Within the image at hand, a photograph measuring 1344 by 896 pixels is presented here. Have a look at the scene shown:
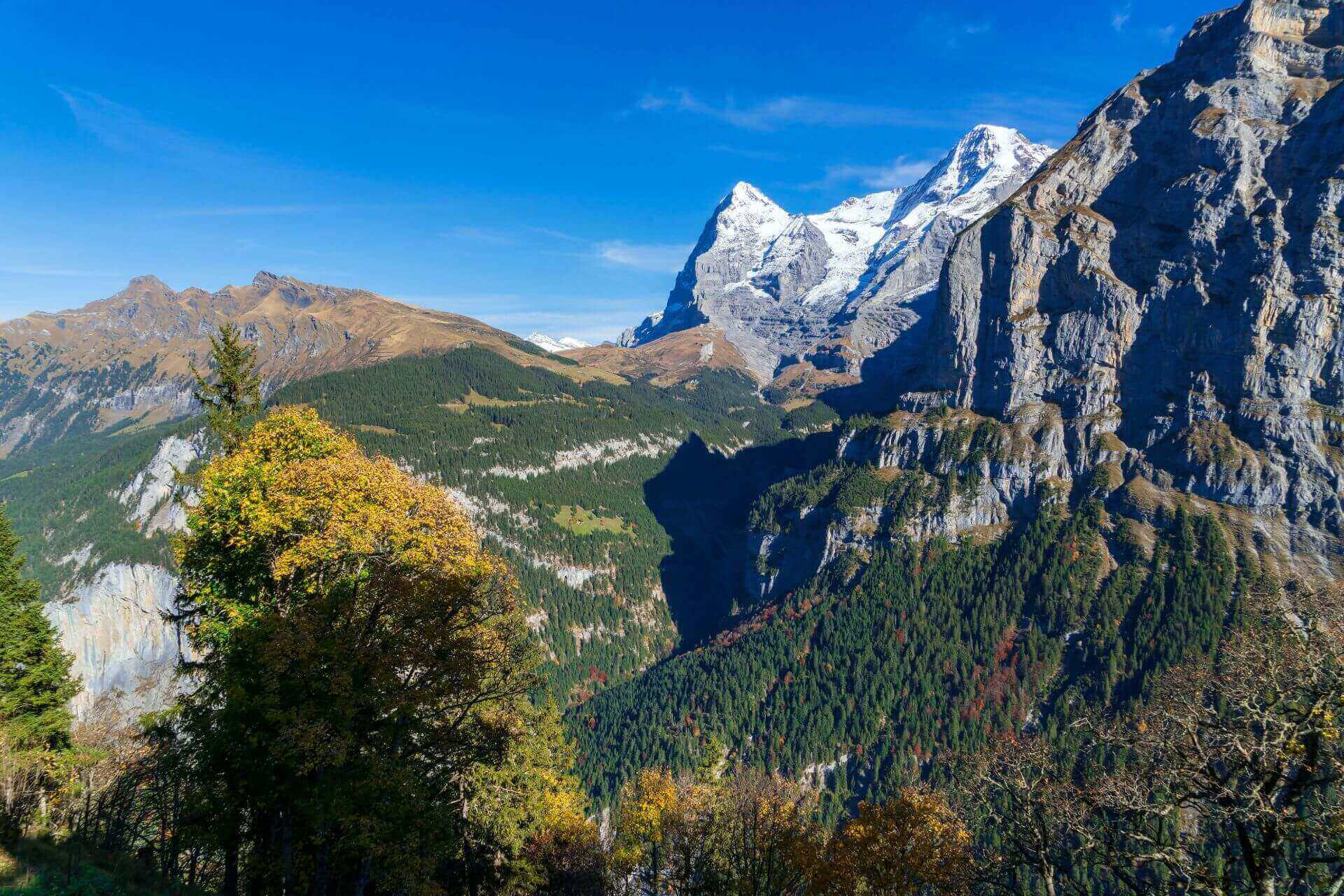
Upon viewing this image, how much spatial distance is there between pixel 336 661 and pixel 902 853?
98.6 feet

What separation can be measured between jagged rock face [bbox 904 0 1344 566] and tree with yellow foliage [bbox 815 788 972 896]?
179086mm

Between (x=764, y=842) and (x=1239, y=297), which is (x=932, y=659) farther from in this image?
(x=1239, y=297)

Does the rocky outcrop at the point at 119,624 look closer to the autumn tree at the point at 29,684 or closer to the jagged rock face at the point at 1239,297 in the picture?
the autumn tree at the point at 29,684

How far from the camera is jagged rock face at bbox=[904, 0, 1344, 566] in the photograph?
160125 mm

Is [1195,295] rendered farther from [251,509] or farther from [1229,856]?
[251,509]

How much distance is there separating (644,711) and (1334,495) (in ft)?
571

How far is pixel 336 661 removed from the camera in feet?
62.6

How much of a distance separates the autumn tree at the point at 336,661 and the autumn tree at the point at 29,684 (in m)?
12.2

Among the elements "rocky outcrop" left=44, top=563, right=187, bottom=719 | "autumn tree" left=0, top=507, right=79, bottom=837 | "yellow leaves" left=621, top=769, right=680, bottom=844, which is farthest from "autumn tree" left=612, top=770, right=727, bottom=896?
"rocky outcrop" left=44, top=563, right=187, bottom=719

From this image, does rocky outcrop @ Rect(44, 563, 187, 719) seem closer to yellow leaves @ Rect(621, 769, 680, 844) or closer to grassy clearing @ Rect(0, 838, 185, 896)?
yellow leaves @ Rect(621, 769, 680, 844)

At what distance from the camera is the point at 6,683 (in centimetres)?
2980

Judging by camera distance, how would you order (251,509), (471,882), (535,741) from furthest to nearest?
1. (535,741)
2. (471,882)
3. (251,509)

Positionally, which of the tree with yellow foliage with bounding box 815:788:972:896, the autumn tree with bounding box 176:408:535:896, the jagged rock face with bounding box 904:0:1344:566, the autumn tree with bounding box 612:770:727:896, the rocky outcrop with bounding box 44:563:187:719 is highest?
the jagged rock face with bounding box 904:0:1344:566

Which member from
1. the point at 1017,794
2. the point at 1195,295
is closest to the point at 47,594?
the point at 1017,794
